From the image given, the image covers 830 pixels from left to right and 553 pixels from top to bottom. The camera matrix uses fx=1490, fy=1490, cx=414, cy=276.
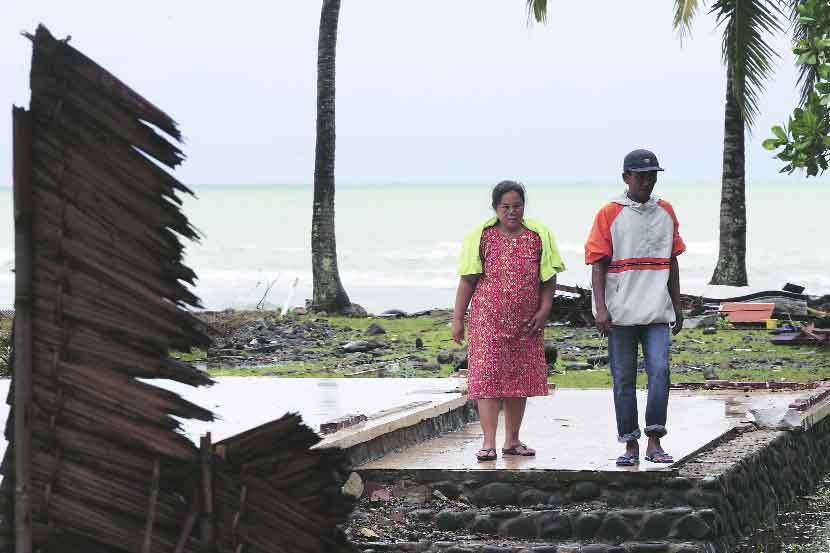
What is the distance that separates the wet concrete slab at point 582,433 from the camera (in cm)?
878

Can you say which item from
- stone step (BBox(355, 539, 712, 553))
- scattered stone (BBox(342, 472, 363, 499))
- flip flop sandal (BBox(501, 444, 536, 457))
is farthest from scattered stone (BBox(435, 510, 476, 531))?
flip flop sandal (BBox(501, 444, 536, 457))

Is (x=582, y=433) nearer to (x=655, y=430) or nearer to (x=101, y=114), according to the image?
(x=655, y=430)

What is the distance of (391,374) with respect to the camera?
16094 millimetres

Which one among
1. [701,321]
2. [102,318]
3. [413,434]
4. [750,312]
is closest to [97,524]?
[102,318]

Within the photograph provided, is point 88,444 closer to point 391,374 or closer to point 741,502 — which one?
point 741,502

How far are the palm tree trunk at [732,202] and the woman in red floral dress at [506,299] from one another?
16006mm

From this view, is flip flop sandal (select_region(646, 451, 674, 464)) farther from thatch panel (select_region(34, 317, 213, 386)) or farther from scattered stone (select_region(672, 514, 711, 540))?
thatch panel (select_region(34, 317, 213, 386))

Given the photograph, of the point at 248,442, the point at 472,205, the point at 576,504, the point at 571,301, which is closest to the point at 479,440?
the point at 576,504

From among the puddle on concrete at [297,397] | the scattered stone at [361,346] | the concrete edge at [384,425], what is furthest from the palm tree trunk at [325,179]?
the concrete edge at [384,425]

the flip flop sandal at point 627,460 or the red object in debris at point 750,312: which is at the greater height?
the red object in debris at point 750,312

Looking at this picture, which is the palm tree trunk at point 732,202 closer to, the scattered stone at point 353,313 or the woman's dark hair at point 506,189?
the scattered stone at point 353,313

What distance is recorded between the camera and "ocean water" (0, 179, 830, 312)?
5875 centimetres

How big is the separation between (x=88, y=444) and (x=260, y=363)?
13.8 metres

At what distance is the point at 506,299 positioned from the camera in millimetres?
8789
